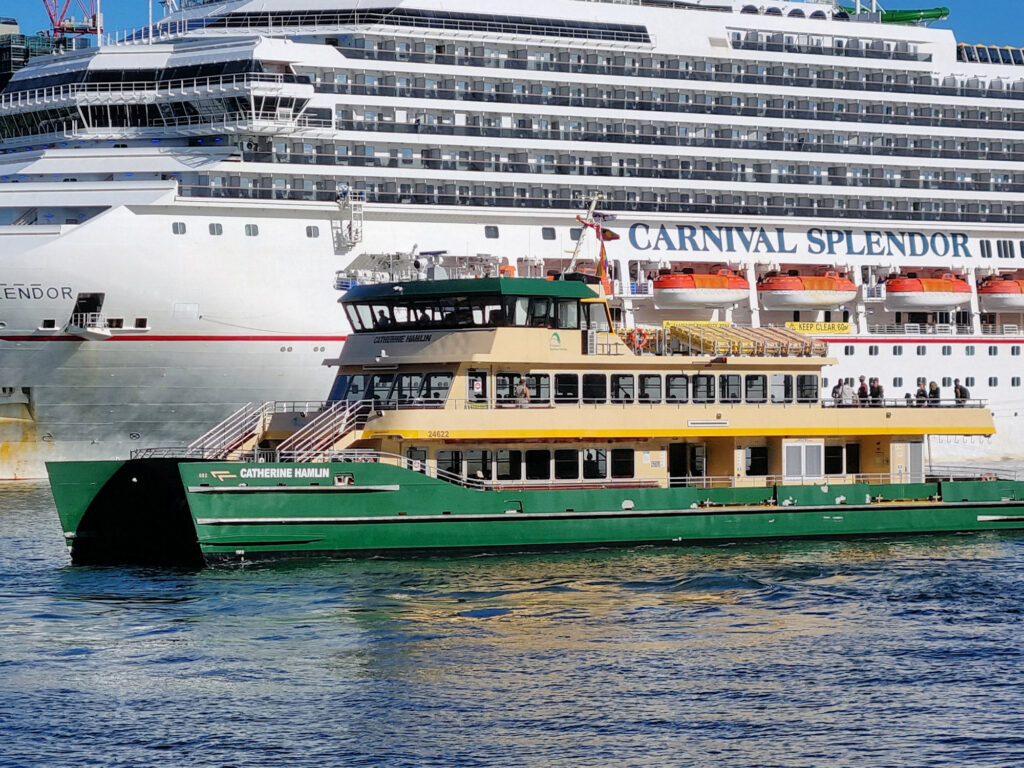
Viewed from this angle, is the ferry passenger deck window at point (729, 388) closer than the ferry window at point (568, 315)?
No

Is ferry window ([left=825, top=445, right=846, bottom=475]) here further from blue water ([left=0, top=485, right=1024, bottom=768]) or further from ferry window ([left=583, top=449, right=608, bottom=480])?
ferry window ([left=583, top=449, right=608, bottom=480])

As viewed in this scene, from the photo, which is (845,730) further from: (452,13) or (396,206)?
(452,13)

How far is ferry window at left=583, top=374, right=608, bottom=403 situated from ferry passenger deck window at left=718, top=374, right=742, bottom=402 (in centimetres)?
246

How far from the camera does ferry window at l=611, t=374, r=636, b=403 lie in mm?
30344

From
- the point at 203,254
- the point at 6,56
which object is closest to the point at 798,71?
the point at 203,254

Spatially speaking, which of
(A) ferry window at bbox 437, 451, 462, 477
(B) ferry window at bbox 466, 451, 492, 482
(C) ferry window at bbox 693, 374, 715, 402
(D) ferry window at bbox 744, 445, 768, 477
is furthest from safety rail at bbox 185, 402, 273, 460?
(D) ferry window at bbox 744, 445, 768, 477

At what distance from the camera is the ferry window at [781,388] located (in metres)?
31.7

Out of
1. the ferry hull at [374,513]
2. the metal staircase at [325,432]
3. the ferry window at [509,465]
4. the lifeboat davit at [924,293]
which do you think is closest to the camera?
the ferry hull at [374,513]

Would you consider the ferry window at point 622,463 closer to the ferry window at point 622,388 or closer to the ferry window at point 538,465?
the ferry window at point 622,388

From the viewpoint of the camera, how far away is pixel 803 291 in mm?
48500

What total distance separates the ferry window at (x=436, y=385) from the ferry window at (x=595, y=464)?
9.91ft

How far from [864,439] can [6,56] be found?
36656 mm

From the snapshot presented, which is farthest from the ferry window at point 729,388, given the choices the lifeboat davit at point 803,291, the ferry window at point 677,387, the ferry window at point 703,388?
the lifeboat davit at point 803,291

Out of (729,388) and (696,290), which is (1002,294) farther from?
(729,388)
